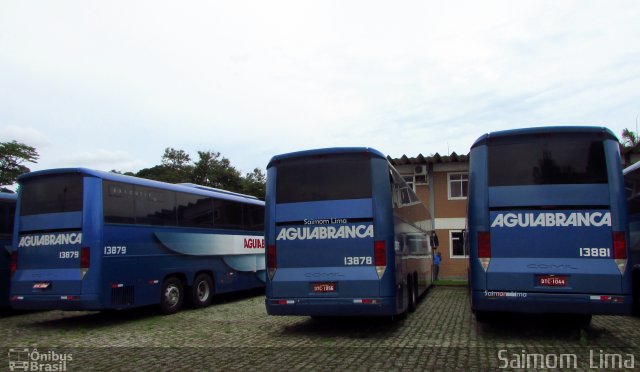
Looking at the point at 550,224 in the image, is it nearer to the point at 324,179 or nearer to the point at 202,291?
the point at 324,179

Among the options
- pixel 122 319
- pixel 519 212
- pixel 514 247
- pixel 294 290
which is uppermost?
pixel 519 212

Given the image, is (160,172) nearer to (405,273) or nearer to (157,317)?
(157,317)

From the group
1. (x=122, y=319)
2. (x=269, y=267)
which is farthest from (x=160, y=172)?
(x=269, y=267)

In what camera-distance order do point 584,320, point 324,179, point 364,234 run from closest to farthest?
1. point 364,234
2. point 324,179
3. point 584,320

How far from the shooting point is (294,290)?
366 inches

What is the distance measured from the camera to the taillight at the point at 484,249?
838cm

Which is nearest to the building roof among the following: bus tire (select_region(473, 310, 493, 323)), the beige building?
the beige building

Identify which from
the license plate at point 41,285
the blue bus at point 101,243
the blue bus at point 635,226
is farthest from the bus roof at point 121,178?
the blue bus at point 635,226

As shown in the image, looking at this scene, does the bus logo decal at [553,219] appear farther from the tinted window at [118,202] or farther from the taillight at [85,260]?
the taillight at [85,260]

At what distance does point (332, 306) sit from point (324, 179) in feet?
7.29

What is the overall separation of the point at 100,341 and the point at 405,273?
578 cm

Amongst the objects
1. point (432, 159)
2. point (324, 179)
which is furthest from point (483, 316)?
point (432, 159)

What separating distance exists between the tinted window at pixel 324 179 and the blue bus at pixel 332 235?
0.02 meters

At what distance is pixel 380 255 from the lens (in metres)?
9.02
